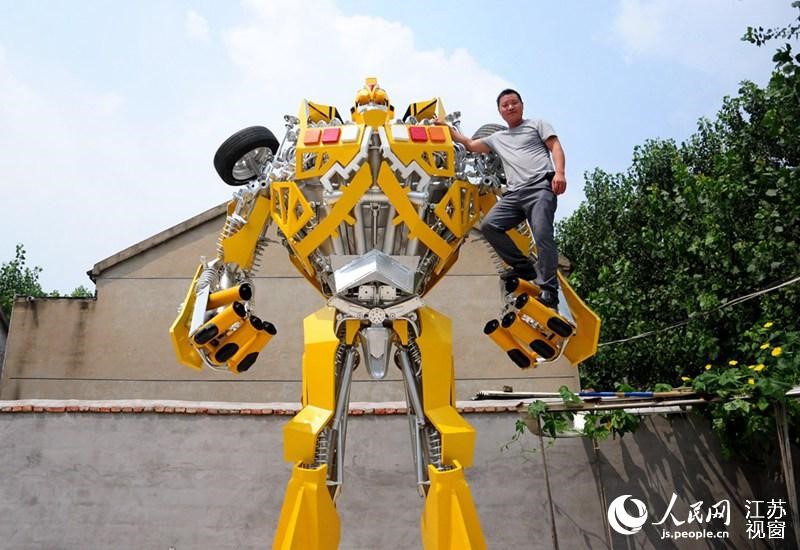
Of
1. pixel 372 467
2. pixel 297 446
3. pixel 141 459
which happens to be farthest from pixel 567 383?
pixel 297 446

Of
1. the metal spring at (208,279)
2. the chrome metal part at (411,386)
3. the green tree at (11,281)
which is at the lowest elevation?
the chrome metal part at (411,386)

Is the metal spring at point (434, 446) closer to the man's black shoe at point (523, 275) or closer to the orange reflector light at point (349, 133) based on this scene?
the man's black shoe at point (523, 275)

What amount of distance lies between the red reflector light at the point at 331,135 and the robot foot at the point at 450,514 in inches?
73.3

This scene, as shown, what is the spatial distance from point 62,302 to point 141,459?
464cm

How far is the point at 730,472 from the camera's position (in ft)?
18.4

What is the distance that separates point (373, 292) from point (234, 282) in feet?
3.09

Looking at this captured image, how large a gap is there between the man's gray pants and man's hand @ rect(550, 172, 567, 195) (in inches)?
1.5

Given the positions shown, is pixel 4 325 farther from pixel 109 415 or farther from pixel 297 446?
pixel 297 446

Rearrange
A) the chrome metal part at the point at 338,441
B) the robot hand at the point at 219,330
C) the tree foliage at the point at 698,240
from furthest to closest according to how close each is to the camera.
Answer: the tree foliage at the point at 698,240, the robot hand at the point at 219,330, the chrome metal part at the point at 338,441

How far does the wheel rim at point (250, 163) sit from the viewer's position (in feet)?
13.1
